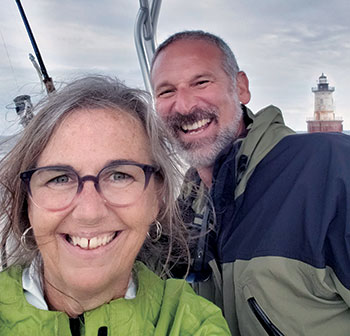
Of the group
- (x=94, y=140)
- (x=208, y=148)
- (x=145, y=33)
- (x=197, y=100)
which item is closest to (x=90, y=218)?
(x=94, y=140)

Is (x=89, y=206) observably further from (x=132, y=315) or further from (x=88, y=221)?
(x=132, y=315)

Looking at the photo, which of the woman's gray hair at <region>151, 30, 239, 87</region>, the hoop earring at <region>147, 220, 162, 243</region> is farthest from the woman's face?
the woman's gray hair at <region>151, 30, 239, 87</region>

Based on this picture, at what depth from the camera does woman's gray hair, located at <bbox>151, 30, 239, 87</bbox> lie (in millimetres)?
2455

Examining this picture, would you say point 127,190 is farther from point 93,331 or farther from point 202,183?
point 202,183

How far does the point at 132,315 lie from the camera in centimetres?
123

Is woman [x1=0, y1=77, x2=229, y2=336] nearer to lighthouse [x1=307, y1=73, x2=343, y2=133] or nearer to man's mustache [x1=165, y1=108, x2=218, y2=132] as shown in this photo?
man's mustache [x1=165, y1=108, x2=218, y2=132]

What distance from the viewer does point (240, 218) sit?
72.7 inches

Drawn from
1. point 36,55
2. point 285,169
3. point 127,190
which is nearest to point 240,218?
point 285,169

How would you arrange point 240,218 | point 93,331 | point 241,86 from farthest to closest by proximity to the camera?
point 241,86, point 240,218, point 93,331

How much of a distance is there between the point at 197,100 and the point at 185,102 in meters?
0.06

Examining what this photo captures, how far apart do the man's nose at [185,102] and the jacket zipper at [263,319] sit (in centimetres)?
98

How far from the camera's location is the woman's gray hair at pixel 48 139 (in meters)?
1.27

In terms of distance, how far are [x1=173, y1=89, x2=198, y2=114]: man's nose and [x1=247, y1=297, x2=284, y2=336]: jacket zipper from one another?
0.98 metres

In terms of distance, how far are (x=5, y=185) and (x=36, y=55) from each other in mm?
1220
